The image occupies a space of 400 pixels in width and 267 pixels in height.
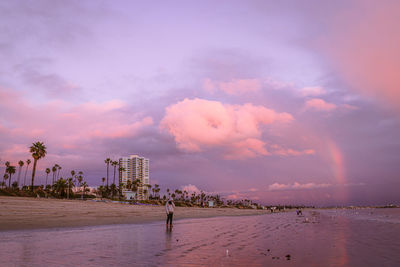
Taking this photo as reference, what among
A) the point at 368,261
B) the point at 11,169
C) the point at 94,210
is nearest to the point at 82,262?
the point at 368,261

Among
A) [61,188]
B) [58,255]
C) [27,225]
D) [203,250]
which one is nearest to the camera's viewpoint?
[58,255]

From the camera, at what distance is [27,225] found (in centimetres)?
2444

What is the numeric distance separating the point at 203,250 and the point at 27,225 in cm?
1809

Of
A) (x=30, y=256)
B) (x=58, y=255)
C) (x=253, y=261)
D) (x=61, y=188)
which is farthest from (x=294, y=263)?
(x=61, y=188)

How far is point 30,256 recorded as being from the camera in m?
10.8

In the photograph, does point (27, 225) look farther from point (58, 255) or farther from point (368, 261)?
point (368, 261)

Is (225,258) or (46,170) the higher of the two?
(46,170)

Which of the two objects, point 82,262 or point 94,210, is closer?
point 82,262

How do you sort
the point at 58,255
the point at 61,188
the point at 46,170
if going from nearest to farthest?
1. the point at 58,255
2. the point at 61,188
3. the point at 46,170

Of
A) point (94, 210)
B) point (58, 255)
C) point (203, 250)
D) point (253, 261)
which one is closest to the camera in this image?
point (253, 261)

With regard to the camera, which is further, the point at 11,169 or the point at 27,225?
the point at 11,169

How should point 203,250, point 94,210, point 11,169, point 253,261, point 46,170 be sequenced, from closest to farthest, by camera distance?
point 253,261
point 203,250
point 94,210
point 11,169
point 46,170

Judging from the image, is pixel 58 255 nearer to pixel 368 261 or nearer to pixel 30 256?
pixel 30 256

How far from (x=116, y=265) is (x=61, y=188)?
132060mm
